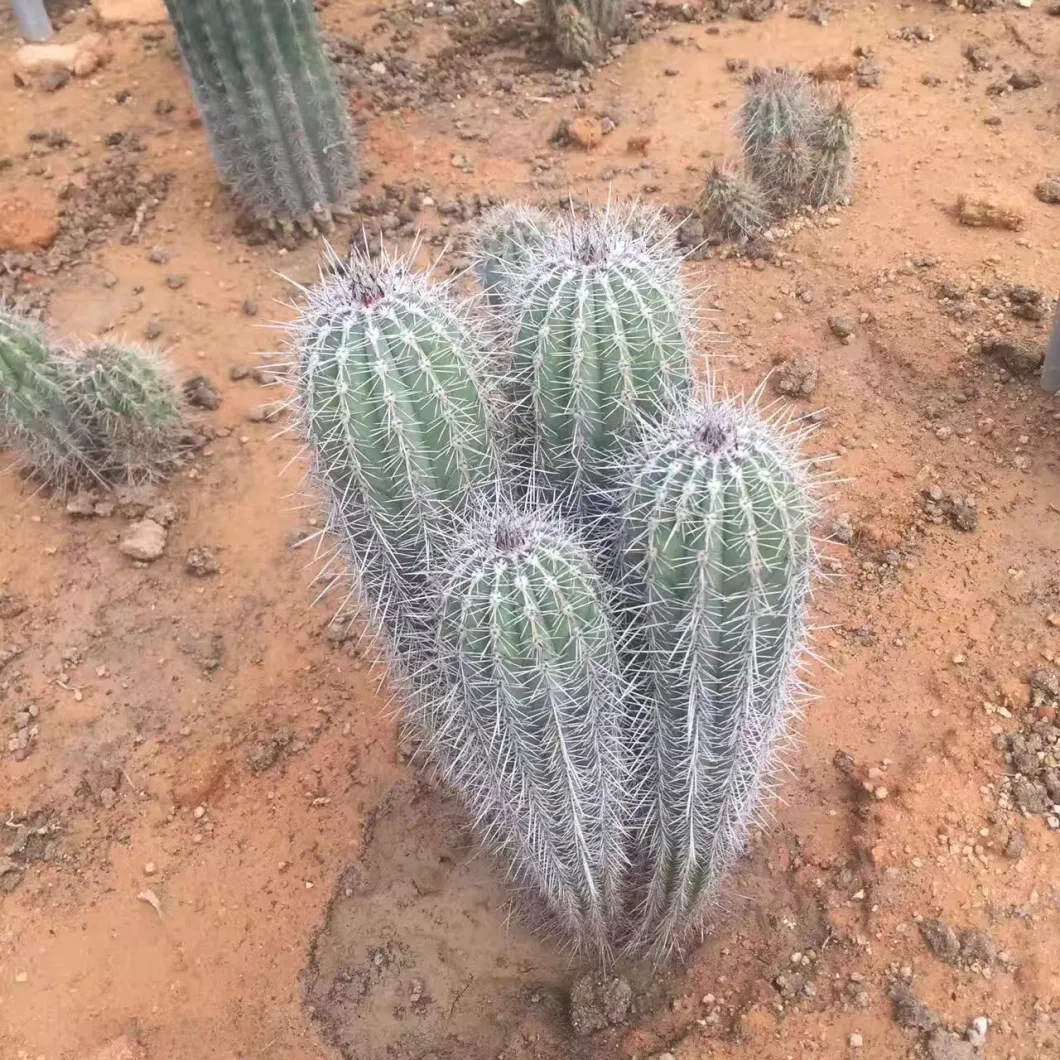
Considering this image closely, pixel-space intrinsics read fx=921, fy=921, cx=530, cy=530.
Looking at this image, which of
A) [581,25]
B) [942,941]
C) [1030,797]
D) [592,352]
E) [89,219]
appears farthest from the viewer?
[581,25]

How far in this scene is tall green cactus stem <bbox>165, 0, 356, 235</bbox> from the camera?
449cm

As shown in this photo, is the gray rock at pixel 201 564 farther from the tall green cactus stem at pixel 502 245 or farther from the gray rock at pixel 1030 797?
the gray rock at pixel 1030 797

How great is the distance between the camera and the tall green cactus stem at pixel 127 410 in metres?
3.86

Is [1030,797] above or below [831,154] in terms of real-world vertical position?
below

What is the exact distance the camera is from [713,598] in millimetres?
1777

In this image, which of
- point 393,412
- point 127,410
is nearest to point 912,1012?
point 393,412

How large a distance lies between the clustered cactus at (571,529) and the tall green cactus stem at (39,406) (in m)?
2.40

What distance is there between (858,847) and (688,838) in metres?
0.83

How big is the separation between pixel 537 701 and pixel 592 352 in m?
0.73

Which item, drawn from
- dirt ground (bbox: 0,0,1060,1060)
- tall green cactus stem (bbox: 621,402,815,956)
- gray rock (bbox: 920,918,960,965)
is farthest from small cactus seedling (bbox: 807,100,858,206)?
gray rock (bbox: 920,918,960,965)

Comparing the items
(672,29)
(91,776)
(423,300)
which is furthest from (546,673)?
(672,29)

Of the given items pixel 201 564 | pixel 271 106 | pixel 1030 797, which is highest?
pixel 271 106

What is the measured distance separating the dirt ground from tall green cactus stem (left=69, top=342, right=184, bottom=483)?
0.53ft

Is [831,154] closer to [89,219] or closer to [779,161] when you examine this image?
[779,161]
